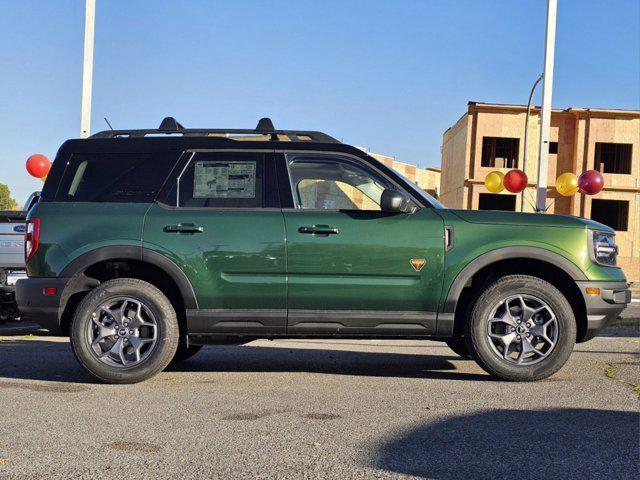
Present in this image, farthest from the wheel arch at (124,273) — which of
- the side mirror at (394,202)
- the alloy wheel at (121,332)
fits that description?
the side mirror at (394,202)

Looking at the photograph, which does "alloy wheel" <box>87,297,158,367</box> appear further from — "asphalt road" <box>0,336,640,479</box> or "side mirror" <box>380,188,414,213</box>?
"side mirror" <box>380,188,414,213</box>

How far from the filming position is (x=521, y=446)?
428cm

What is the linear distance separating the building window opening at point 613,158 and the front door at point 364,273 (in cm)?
3965

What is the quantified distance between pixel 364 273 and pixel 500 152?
38.9 m

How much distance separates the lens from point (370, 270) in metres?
6.25

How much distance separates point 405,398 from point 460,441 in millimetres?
1268

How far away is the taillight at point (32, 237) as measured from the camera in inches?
253

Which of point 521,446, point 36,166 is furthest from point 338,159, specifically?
point 36,166

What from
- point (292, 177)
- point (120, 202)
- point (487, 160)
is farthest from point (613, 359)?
point (487, 160)

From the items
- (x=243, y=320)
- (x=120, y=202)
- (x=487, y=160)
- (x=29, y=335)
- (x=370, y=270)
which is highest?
(x=487, y=160)

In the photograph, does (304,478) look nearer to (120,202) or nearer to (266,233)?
(266,233)

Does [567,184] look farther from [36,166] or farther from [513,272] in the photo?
[513,272]

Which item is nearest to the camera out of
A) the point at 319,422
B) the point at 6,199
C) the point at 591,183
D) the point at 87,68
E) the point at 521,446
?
the point at 521,446

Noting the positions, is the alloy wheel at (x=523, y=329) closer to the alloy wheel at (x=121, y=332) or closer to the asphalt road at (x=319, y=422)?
the asphalt road at (x=319, y=422)
